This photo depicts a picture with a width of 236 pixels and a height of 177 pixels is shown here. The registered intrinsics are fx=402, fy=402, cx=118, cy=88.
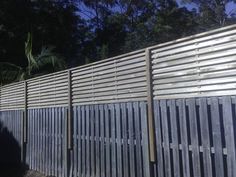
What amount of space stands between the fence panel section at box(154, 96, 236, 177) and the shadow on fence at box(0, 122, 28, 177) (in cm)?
555

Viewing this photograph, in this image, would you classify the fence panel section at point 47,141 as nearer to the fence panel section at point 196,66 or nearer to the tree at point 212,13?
the fence panel section at point 196,66

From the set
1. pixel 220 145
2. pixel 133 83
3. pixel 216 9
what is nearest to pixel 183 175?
pixel 220 145

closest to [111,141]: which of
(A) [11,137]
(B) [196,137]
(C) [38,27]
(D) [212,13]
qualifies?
(B) [196,137]

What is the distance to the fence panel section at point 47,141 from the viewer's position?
8484 millimetres

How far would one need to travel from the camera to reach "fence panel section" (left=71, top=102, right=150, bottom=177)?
600 cm

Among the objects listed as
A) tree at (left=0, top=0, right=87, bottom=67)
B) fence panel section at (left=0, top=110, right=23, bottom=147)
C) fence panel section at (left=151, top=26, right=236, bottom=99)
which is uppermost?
tree at (left=0, top=0, right=87, bottom=67)

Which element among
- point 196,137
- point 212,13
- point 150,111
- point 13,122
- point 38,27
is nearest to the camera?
point 196,137

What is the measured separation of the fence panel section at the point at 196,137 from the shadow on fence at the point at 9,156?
5.55 meters

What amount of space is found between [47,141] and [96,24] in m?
23.6

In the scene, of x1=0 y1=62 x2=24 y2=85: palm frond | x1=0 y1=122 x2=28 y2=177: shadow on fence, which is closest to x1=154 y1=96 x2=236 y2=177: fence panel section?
x1=0 y1=122 x2=28 y2=177: shadow on fence

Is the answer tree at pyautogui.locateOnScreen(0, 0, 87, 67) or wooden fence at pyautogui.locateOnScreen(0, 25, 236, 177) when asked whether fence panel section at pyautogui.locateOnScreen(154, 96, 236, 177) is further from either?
tree at pyautogui.locateOnScreen(0, 0, 87, 67)

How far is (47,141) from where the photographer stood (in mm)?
9156

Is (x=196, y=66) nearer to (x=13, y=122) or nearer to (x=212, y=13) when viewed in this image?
(x=13, y=122)

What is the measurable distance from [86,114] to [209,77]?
3261 millimetres
